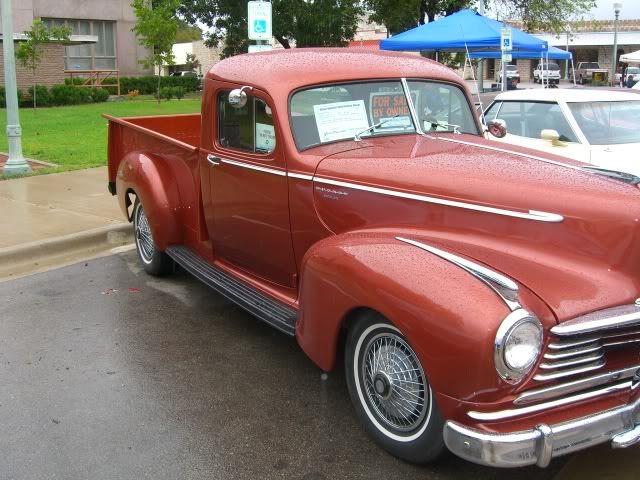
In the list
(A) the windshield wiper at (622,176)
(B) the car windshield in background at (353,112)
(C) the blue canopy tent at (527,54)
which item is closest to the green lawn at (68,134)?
(B) the car windshield in background at (353,112)

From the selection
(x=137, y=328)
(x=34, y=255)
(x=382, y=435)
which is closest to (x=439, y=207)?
(x=382, y=435)

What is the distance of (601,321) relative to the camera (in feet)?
8.59

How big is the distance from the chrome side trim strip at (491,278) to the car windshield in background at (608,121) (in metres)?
5.37

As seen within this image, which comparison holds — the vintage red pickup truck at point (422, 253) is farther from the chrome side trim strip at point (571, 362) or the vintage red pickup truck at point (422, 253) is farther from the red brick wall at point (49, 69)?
the red brick wall at point (49, 69)

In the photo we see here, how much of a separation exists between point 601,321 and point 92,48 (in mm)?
38909

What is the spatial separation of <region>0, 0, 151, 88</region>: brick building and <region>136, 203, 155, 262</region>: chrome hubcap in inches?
1158

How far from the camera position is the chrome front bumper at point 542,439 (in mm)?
2467

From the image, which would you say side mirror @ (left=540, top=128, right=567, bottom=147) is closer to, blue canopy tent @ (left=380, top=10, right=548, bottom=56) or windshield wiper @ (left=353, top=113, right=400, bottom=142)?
windshield wiper @ (left=353, top=113, right=400, bottom=142)

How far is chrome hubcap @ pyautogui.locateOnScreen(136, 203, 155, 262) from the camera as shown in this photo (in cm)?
601

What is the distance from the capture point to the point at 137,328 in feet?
16.0

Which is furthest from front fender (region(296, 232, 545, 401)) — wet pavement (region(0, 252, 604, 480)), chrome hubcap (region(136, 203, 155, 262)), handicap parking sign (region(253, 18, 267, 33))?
handicap parking sign (region(253, 18, 267, 33))

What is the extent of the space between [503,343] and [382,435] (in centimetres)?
98

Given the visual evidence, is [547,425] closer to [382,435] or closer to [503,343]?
[503,343]

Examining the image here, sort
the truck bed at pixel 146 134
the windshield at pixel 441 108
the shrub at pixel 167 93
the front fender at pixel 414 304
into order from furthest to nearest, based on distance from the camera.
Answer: the shrub at pixel 167 93 < the truck bed at pixel 146 134 < the windshield at pixel 441 108 < the front fender at pixel 414 304
